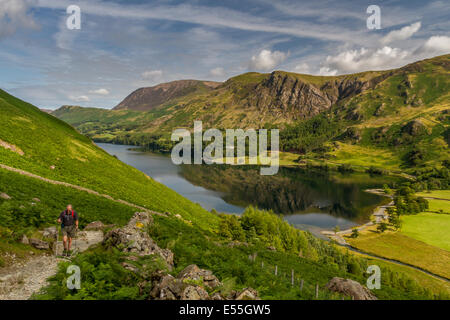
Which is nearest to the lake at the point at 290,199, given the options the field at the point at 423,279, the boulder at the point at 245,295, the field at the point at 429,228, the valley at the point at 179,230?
the valley at the point at 179,230

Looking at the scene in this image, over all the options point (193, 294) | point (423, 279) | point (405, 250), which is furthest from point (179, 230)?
point (405, 250)

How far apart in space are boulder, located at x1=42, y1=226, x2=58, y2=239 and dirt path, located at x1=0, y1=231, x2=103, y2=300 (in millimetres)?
1758

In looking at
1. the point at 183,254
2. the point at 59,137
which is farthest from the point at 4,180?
the point at 59,137

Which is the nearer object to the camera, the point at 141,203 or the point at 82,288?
the point at 82,288

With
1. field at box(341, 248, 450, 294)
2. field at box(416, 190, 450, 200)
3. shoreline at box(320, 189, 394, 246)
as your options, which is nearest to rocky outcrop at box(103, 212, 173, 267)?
field at box(341, 248, 450, 294)

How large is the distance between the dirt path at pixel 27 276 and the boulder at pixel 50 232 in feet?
5.77

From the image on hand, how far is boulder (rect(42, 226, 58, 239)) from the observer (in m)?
17.3

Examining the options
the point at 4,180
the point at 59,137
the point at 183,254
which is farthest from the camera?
the point at 59,137

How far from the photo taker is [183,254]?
60.2 ft

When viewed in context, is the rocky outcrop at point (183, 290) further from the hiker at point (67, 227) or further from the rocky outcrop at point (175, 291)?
the hiker at point (67, 227)

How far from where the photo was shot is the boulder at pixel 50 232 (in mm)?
17328

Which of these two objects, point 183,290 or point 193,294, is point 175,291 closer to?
point 183,290
